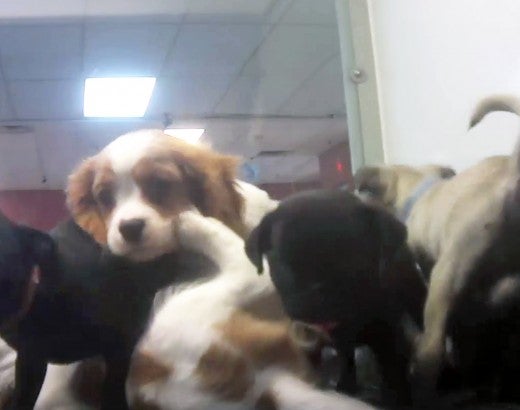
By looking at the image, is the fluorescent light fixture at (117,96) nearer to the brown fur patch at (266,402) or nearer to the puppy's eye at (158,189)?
the puppy's eye at (158,189)

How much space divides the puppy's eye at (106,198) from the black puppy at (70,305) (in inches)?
1.4

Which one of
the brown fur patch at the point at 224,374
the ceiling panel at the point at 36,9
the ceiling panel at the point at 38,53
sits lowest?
the brown fur patch at the point at 224,374

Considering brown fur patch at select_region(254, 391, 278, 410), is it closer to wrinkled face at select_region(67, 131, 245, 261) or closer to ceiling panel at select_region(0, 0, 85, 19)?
wrinkled face at select_region(67, 131, 245, 261)

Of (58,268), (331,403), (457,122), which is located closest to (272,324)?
(331,403)

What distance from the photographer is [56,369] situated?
79cm

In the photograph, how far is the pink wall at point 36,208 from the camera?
32.3 inches

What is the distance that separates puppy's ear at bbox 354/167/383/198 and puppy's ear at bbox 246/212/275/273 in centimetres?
16

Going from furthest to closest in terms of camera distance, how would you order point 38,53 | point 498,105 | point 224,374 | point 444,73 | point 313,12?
point 313,12 < point 444,73 < point 38,53 < point 498,105 < point 224,374

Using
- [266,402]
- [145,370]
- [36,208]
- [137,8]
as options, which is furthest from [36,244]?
[137,8]

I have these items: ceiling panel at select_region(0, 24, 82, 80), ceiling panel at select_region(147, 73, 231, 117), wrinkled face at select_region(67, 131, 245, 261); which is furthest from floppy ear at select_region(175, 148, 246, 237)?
ceiling panel at select_region(0, 24, 82, 80)

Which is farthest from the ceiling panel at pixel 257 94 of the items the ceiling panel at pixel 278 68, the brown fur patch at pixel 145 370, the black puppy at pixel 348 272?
the brown fur patch at pixel 145 370

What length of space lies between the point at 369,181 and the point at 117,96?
11.6 inches

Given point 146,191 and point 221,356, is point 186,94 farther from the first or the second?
point 221,356

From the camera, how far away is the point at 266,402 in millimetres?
768
